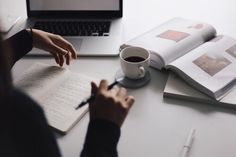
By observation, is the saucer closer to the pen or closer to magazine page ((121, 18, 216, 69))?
magazine page ((121, 18, 216, 69))

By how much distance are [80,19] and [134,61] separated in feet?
1.07

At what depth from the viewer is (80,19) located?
1223 mm

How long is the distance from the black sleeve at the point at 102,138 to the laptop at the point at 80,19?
43 centimetres

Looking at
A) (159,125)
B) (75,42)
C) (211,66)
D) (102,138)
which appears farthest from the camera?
(75,42)

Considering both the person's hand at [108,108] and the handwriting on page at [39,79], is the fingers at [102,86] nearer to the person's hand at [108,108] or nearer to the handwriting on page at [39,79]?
the person's hand at [108,108]

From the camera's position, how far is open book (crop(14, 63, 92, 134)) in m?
0.87

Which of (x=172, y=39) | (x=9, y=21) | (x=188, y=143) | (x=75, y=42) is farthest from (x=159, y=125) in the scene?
(x=9, y=21)

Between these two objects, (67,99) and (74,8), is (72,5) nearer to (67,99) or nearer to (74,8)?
(74,8)

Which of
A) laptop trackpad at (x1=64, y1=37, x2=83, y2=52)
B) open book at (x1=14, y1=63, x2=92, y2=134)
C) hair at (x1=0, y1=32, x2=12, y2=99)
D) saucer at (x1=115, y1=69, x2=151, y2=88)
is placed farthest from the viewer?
laptop trackpad at (x1=64, y1=37, x2=83, y2=52)

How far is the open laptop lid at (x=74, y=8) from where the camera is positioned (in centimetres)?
122

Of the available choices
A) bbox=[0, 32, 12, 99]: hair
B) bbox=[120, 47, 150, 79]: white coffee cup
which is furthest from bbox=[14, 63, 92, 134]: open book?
bbox=[0, 32, 12, 99]: hair

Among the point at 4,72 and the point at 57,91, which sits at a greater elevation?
Result: the point at 4,72

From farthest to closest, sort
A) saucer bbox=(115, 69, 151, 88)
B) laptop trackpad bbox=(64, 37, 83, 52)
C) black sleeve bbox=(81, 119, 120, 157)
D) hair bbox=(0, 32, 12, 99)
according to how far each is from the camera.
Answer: laptop trackpad bbox=(64, 37, 83, 52), saucer bbox=(115, 69, 151, 88), black sleeve bbox=(81, 119, 120, 157), hair bbox=(0, 32, 12, 99)

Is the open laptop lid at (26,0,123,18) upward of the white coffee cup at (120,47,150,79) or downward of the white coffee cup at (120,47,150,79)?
upward
